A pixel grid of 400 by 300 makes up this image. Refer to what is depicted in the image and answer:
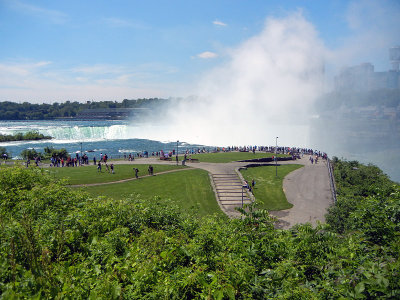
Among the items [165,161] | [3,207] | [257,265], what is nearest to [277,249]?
[257,265]

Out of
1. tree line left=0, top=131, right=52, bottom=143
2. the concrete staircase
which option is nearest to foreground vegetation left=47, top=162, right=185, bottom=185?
the concrete staircase

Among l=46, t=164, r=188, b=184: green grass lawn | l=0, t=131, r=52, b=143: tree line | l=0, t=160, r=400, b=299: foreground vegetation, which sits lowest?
l=46, t=164, r=188, b=184: green grass lawn

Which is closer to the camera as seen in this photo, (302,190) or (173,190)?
(173,190)

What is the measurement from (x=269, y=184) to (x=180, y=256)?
2649 centimetres

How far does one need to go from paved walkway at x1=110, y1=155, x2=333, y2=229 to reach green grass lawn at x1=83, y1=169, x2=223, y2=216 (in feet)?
3.57

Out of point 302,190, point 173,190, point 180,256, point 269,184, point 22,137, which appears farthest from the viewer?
point 22,137

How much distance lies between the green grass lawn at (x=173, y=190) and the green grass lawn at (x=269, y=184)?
15.6 ft

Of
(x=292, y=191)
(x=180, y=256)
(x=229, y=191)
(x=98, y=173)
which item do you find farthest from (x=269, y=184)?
(x=180, y=256)

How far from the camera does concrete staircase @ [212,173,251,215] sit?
85.5ft

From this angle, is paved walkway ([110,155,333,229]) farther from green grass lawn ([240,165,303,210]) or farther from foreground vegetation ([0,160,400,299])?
foreground vegetation ([0,160,400,299])

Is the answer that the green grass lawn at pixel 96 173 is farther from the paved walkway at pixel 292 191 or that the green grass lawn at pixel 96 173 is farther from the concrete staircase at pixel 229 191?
the concrete staircase at pixel 229 191

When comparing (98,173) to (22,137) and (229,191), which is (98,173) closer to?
(229,191)

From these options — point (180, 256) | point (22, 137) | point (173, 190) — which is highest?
point (22, 137)

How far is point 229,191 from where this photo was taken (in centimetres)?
2909
